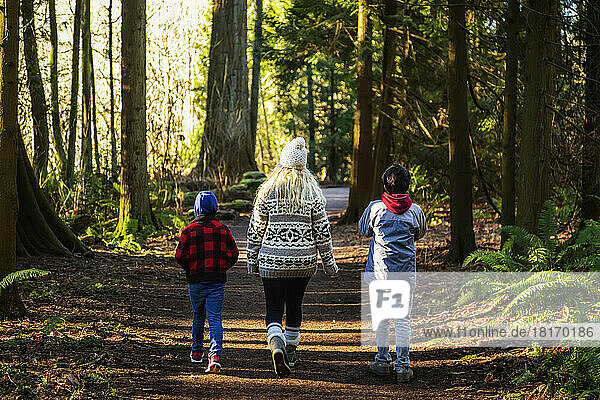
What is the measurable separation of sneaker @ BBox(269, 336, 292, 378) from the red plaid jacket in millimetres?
796

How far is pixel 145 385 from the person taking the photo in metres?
5.84

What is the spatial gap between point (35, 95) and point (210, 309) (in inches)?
414

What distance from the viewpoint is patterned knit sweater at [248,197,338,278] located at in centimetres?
632

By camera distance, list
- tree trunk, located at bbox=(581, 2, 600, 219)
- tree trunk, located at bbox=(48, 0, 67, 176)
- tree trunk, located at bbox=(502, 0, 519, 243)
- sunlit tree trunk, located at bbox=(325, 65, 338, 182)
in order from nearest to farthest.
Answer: tree trunk, located at bbox=(581, 2, 600, 219), tree trunk, located at bbox=(502, 0, 519, 243), tree trunk, located at bbox=(48, 0, 67, 176), sunlit tree trunk, located at bbox=(325, 65, 338, 182)

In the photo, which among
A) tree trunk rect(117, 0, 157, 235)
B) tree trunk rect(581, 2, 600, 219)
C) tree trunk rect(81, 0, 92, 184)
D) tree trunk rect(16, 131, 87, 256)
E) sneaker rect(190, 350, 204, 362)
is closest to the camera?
sneaker rect(190, 350, 204, 362)

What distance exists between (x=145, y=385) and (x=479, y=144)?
12.5 m

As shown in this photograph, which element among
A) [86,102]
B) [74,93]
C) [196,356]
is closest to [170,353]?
[196,356]

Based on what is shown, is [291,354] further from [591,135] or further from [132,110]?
[132,110]

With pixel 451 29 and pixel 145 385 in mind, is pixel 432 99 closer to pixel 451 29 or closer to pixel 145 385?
pixel 451 29

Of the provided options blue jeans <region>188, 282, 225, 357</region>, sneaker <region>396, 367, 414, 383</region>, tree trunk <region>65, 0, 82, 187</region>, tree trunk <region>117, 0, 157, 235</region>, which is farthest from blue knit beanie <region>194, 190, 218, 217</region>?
tree trunk <region>65, 0, 82, 187</region>

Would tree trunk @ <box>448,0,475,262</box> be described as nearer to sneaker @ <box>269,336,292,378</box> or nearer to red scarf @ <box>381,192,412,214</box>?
red scarf @ <box>381,192,412,214</box>

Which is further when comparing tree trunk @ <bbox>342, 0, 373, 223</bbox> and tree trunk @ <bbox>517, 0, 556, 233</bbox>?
tree trunk @ <bbox>342, 0, 373, 223</bbox>

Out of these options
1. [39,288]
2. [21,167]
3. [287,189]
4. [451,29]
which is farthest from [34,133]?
[287,189]

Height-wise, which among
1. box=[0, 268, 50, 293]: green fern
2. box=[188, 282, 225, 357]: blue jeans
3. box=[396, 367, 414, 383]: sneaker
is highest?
box=[0, 268, 50, 293]: green fern
